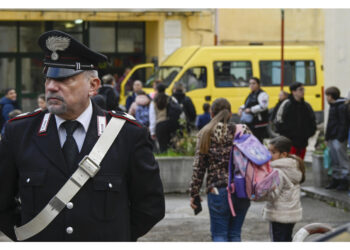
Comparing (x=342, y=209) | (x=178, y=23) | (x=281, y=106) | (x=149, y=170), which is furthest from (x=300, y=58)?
(x=149, y=170)

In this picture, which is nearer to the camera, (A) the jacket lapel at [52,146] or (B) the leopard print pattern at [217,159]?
(A) the jacket lapel at [52,146]

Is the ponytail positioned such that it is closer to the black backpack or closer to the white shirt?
the white shirt

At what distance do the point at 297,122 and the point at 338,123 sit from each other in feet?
2.29

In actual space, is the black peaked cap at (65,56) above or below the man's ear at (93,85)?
above

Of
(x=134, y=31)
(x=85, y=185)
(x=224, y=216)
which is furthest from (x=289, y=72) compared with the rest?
(x=85, y=185)

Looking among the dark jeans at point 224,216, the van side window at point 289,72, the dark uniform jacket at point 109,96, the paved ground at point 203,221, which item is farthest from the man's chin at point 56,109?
the van side window at point 289,72

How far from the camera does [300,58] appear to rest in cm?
2262

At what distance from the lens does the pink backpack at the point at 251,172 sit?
23.5 feet

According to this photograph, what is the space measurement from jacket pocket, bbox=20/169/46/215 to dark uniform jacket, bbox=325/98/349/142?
8776 mm

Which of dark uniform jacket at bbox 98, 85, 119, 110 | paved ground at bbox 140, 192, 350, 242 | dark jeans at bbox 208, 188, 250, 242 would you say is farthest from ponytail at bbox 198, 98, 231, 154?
dark uniform jacket at bbox 98, 85, 119, 110

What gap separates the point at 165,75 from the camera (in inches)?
875

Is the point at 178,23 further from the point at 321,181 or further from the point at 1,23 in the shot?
the point at 321,181

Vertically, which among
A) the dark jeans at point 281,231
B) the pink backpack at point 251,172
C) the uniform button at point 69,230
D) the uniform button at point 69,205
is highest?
the uniform button at point 69,205

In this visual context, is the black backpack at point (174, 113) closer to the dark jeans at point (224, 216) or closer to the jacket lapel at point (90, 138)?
the dark jeans at point (224, 216)
